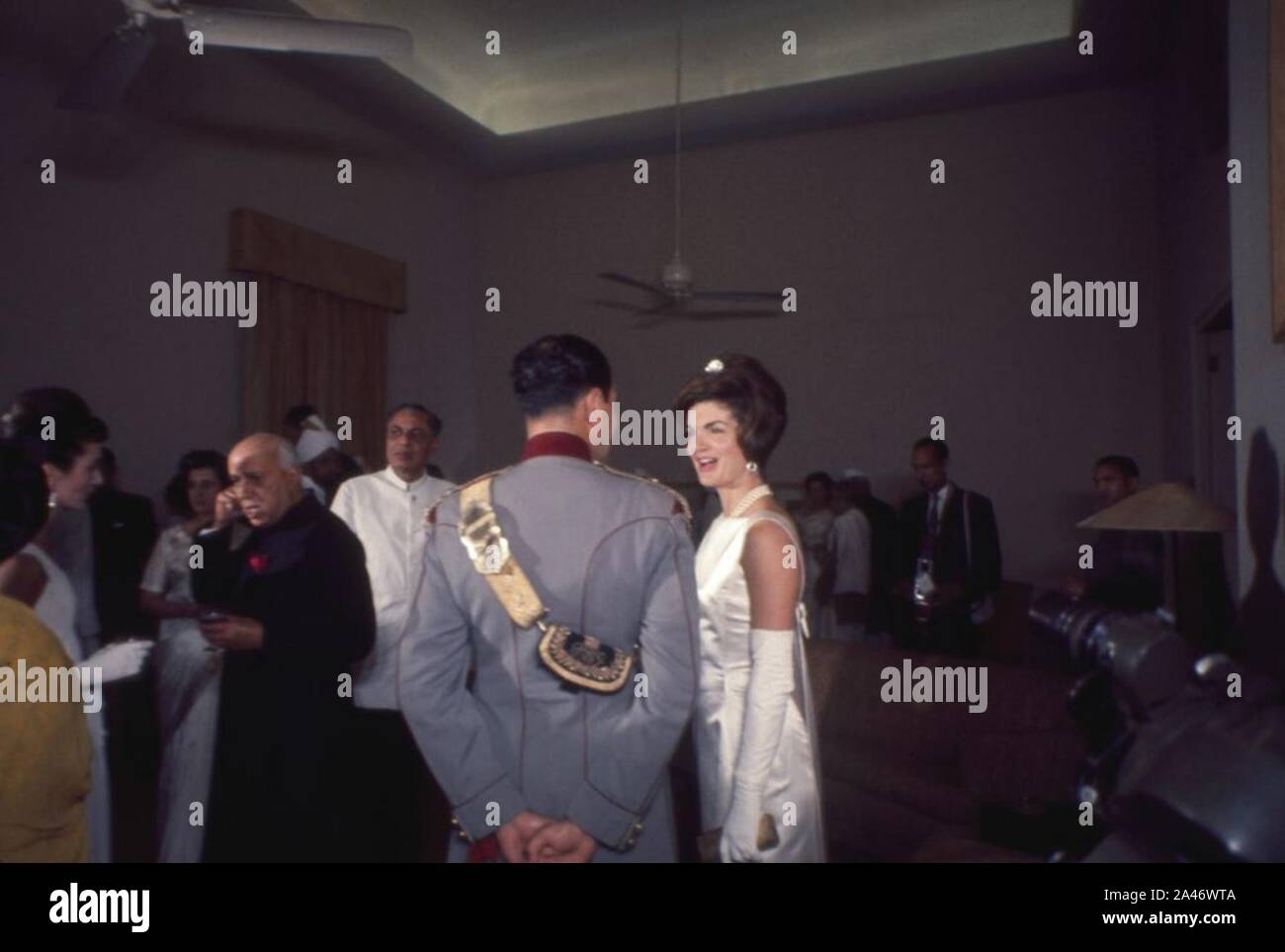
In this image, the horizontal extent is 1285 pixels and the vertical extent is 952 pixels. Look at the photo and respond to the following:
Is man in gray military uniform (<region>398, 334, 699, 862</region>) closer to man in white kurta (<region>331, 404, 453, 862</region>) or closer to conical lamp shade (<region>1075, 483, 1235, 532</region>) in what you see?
man in white kurta (<region>331, 404, 453, 862</region>)

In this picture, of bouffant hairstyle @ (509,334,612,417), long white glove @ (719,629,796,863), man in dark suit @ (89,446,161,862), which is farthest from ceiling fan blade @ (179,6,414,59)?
long white glove @ (719,629,796,863)

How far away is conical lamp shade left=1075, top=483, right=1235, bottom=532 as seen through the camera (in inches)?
117

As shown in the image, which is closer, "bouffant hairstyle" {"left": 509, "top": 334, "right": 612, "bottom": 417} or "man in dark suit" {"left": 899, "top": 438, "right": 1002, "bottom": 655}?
"bouffant hairstyle" {"left": 509, "top": 334, "right": 612, "bottom": 417}

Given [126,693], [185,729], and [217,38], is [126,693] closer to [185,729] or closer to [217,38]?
[185,729]

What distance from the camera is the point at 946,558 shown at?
183 inches

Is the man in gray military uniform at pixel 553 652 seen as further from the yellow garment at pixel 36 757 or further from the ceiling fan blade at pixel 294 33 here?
the ceiling fan blade at pixel 294 33

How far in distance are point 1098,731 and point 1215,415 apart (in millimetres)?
4628

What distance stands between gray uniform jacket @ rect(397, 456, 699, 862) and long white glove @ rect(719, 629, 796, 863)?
0.48 ft

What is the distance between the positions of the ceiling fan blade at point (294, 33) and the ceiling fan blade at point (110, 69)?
17 centimetres

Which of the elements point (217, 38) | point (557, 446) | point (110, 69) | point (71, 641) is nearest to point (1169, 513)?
point (557, 446)

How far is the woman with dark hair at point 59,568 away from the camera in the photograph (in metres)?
1.67

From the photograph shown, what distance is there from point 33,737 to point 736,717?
3.23ft

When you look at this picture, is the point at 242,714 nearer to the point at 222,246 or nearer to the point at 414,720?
the point at 414,720
